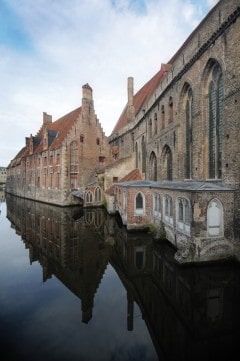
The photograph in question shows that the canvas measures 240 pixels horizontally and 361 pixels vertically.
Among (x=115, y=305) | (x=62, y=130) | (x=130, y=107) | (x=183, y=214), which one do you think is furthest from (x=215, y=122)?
(x=62, y=130)

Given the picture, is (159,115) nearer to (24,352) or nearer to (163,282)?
(163,282)

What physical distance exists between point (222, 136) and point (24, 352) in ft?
33.3

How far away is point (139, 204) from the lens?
48.3 ft

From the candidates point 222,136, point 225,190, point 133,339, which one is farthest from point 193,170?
point 133,339

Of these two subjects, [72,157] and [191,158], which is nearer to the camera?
[191,158]

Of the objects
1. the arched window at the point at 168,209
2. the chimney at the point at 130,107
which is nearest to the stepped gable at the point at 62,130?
the chimney at the point at 130,107

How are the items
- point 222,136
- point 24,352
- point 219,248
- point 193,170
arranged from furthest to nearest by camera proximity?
point 193,170, point 222,136, point 219,248, point 24,352

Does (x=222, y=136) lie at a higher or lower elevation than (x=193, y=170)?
higher

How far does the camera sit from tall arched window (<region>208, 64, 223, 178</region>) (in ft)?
34.4

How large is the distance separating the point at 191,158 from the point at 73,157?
709 inches

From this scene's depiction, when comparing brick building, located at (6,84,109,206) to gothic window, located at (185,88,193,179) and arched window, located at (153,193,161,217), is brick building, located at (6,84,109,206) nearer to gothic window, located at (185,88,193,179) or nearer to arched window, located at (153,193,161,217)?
arched window, located at (153,193,161,217)

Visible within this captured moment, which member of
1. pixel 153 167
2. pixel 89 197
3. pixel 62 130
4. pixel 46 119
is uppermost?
pixel 46 119

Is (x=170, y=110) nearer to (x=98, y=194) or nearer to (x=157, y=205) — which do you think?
(x=157, y=205)

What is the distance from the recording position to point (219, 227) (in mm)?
8758
